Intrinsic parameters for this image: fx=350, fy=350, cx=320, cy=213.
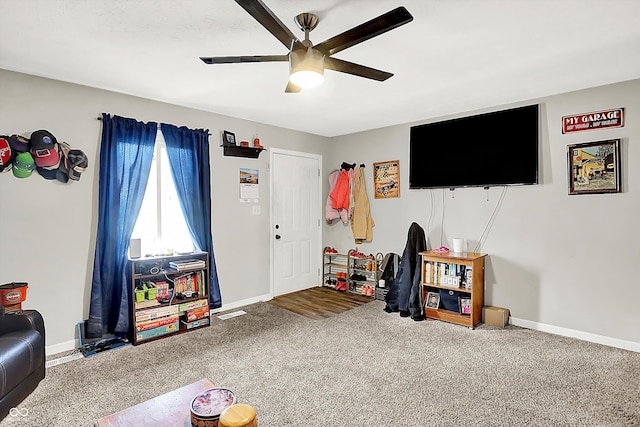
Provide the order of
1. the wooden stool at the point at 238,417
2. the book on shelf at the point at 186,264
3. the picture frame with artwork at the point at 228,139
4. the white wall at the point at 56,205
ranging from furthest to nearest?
the picture frame with artwork at the point at 228,139 < the book on shelf at the point at 186,264 < the white wall at the point at 56,205 < the wooden stool at the point at 238,417

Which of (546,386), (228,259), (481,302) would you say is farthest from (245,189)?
(546,386)

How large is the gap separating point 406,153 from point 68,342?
4.28 meters

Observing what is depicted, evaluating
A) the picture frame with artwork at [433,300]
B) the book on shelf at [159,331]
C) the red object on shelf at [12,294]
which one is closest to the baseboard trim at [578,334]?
the picture frame with artwork at [433,300]

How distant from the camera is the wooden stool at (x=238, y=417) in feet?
4.47

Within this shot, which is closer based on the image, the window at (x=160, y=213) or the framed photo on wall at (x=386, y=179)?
the window at (x=160, y=213)

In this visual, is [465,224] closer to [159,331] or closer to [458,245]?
[458,245]

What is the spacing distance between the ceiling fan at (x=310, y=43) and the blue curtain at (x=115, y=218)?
1.84 m

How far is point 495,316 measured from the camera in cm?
376

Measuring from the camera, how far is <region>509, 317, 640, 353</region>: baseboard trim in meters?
3.16

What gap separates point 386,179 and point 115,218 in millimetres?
3368

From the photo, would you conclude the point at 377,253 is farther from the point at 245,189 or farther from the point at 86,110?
the point at 86,110

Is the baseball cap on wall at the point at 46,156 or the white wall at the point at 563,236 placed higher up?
the baseball cap on wall at the point at 46,156

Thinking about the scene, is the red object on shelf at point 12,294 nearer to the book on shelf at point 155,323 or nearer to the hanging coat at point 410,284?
the book on shelf at point 155,323

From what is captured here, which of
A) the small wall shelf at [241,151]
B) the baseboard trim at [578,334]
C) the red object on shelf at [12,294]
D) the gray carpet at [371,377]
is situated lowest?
the gray carpet at [371,377]
